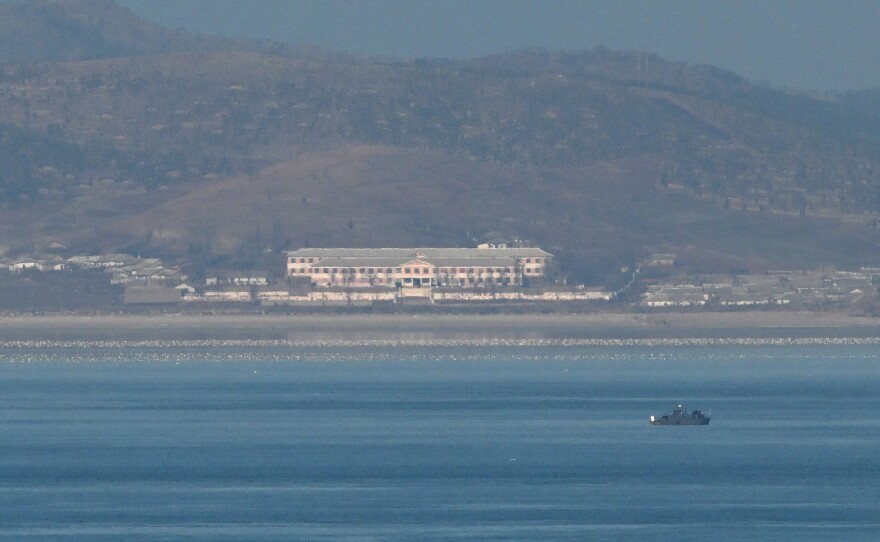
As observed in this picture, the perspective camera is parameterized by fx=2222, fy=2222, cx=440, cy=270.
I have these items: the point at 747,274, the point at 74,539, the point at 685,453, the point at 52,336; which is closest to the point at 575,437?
the point at 685,453

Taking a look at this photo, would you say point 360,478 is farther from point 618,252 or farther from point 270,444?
point 618,252

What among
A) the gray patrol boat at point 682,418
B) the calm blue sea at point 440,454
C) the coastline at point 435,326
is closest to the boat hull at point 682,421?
the gray patrol boat at point 682,418

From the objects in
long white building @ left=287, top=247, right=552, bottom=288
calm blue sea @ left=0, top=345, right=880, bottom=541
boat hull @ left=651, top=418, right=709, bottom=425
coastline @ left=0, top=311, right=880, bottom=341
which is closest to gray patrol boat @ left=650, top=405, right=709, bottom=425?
boat hull @ left=651, top=418, right=709, bottom=425

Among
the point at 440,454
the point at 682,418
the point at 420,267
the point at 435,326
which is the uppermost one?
the point at 420,267

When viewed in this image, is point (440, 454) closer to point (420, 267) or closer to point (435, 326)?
point (435, 326)

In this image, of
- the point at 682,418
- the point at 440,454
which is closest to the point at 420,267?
the point at 682,418

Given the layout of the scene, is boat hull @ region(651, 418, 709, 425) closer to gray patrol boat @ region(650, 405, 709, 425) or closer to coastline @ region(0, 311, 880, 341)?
gray patrol boat @ region(650, 405, 709, 425)
